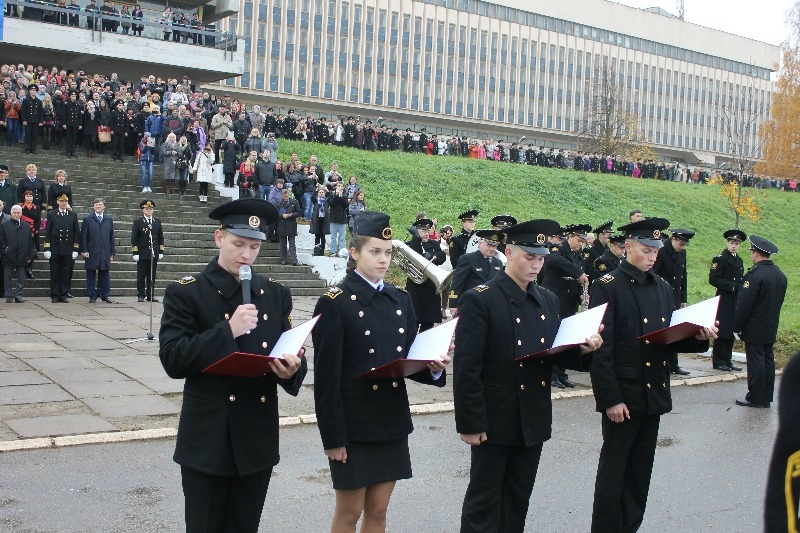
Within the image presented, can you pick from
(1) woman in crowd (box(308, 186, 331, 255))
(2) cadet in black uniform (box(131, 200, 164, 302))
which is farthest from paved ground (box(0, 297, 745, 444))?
(1) woman in crowd (box(308, 186, 331, 255))

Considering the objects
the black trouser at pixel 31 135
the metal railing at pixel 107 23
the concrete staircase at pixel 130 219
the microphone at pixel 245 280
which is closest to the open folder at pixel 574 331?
the microphone at pixel 245 280

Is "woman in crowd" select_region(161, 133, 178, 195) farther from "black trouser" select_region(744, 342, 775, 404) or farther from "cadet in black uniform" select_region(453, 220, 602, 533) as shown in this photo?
"cadet in black uniform" select_region(453, 220, 602, 533)

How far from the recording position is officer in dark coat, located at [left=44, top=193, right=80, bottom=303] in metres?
18.0

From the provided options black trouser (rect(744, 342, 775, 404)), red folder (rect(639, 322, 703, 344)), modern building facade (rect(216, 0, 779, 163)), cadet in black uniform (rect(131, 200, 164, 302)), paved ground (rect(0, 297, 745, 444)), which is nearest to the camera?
red folder (rect(639, 322, 703, 344))

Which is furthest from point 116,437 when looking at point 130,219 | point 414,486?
point 130,219

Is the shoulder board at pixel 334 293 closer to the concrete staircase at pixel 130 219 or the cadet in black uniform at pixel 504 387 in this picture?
the cadet in black uniform at pixel 504 387

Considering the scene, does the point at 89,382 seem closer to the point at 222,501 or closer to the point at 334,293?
the point at 334,293

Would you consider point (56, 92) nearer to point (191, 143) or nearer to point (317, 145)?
point (191, 143)

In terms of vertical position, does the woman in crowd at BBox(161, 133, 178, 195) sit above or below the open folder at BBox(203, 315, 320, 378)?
above

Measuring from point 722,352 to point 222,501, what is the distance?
37.6 ft

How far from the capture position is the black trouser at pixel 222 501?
408cm

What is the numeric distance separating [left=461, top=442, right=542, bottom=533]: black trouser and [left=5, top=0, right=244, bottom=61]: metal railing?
34.5 m

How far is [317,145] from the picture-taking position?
35.8m

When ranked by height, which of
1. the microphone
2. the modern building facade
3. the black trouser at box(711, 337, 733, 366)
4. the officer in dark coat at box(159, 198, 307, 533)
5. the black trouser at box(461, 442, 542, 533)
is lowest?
the black trouser at box(711, 337, 733, 366)
